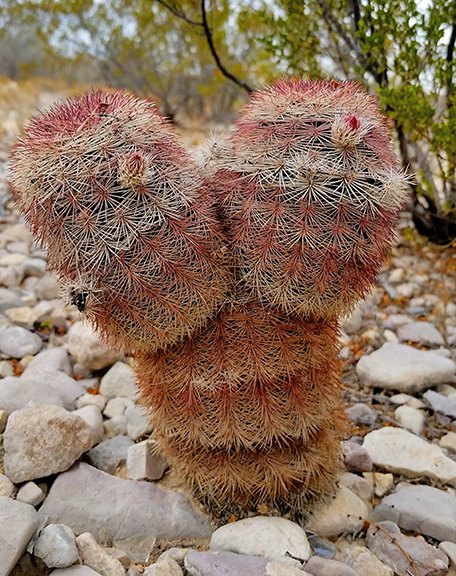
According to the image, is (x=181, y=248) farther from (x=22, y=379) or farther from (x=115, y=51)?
(x=115, y=51)

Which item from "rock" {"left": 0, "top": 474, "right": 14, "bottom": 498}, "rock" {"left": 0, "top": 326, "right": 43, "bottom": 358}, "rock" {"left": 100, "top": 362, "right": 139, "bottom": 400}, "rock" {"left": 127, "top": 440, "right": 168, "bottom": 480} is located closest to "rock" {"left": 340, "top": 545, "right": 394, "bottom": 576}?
"rock" {"left": 127, "top": 440, "right": 168, "bottom": 480}

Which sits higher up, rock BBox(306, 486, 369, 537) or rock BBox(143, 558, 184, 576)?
rock BBox(306, 486, 369, 537)

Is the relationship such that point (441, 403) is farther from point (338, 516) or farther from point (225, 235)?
point (225, 235)

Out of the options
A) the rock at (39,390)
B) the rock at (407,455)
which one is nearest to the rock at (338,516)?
the rock at (407,455)

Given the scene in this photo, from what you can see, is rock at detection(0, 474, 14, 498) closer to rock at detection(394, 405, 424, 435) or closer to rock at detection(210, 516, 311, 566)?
rock at detection(210, 516, 311, 566)

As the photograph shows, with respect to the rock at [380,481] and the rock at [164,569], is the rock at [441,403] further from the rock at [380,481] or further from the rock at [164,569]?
the rock at [164,569]

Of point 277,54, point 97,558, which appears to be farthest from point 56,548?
point 277,54
